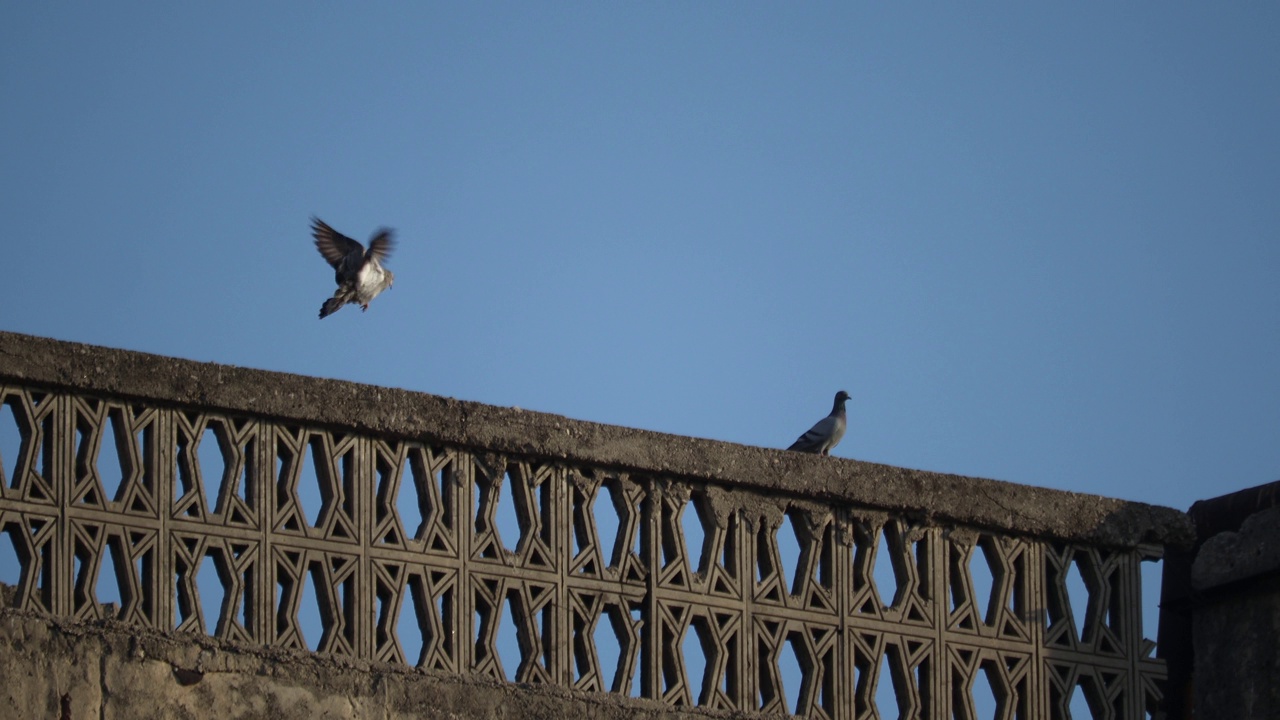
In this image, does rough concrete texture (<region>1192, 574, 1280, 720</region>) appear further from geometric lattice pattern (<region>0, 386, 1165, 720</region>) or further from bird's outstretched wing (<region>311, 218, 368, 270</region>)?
bird's outstretched wing (<region>311, 218, 368, 270</region>)

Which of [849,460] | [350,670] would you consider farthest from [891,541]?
[350,670]

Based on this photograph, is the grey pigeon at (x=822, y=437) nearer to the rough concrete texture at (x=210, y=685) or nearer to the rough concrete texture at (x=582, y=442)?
the rough concrete texture at (x=582, y=442)

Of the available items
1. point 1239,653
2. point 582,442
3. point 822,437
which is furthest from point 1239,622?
point 582,442

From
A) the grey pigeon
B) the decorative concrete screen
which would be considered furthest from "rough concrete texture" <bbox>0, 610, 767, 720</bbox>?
the grey pigeon

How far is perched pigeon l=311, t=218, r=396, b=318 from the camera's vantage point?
48.0ft

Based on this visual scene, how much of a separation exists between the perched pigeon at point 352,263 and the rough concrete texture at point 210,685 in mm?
4501

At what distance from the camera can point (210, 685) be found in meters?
10.1

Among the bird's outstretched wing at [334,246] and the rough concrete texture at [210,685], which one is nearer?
the rough concrete texture at [210,685]

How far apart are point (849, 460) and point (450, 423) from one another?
227cm

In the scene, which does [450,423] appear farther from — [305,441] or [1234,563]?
[1234,563]

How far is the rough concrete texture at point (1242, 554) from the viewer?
40.3 feet

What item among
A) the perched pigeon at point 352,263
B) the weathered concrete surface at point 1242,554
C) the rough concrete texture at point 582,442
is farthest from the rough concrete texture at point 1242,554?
the perched pigeon at point 352,263

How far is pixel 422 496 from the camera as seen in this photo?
11.1 meters

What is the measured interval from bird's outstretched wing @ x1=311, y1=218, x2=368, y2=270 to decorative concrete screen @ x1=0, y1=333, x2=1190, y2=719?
12.2 feet
